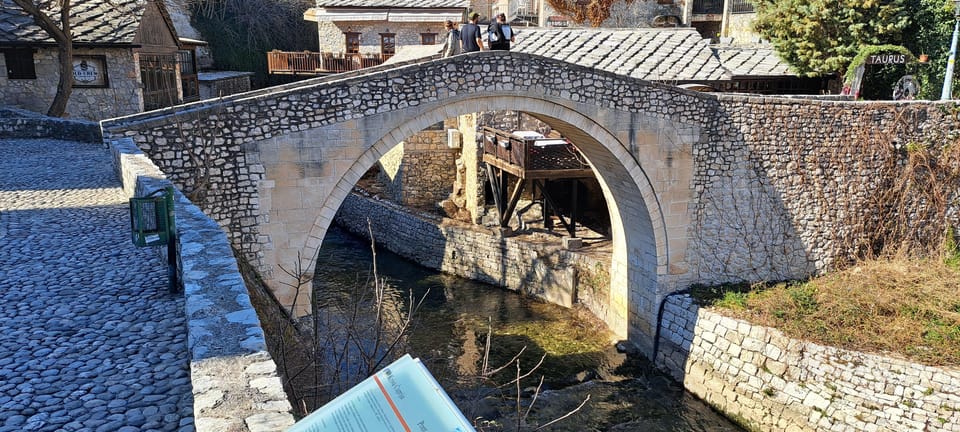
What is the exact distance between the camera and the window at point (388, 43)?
68.9 ft

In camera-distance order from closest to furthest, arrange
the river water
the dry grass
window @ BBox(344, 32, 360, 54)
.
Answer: the dry grass
the river water
window @ BBox(344, 32, 360, 54)

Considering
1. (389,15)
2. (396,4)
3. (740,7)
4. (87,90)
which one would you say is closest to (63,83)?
(87,90)

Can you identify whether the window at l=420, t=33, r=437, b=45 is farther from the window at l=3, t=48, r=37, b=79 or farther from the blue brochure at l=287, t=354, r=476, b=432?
the blue brochure at l=287, t=354, r=476, b=432

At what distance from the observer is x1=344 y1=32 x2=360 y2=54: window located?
834 inches

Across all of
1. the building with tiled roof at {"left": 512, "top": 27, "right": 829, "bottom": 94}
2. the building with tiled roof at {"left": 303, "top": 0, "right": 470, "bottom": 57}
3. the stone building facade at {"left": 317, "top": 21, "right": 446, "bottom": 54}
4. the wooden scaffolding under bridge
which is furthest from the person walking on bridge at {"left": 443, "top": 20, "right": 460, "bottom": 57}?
the stone building facade at {"left": 317, "top": 21, "right": 446, "bottom": 54}

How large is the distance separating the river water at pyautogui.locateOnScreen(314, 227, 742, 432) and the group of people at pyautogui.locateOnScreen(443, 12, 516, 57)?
371 centimetres

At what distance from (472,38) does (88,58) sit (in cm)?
835

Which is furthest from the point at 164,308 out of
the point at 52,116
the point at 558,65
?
the point at 52,116

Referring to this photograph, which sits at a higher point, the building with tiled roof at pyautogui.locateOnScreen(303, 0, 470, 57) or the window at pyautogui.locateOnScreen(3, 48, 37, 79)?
the building with tiled roof at pyautogui.locateOnScreen(303, 0, 470, 57)

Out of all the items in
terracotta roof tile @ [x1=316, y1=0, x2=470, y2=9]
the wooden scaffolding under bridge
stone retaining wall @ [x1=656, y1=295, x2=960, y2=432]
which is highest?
terracotta roof tile @ [x1=316, y1=0, x2=470, y2=9]

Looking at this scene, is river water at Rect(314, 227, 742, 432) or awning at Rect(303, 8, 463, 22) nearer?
river water at Rect(314, 227, 742, 432)

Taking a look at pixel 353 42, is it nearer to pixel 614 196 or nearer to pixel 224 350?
pixel 614 196

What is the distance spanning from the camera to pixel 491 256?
14461 mm

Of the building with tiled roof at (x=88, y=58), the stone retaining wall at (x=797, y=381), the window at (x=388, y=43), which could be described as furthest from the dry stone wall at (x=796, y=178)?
the window at (x=388, y=43)
